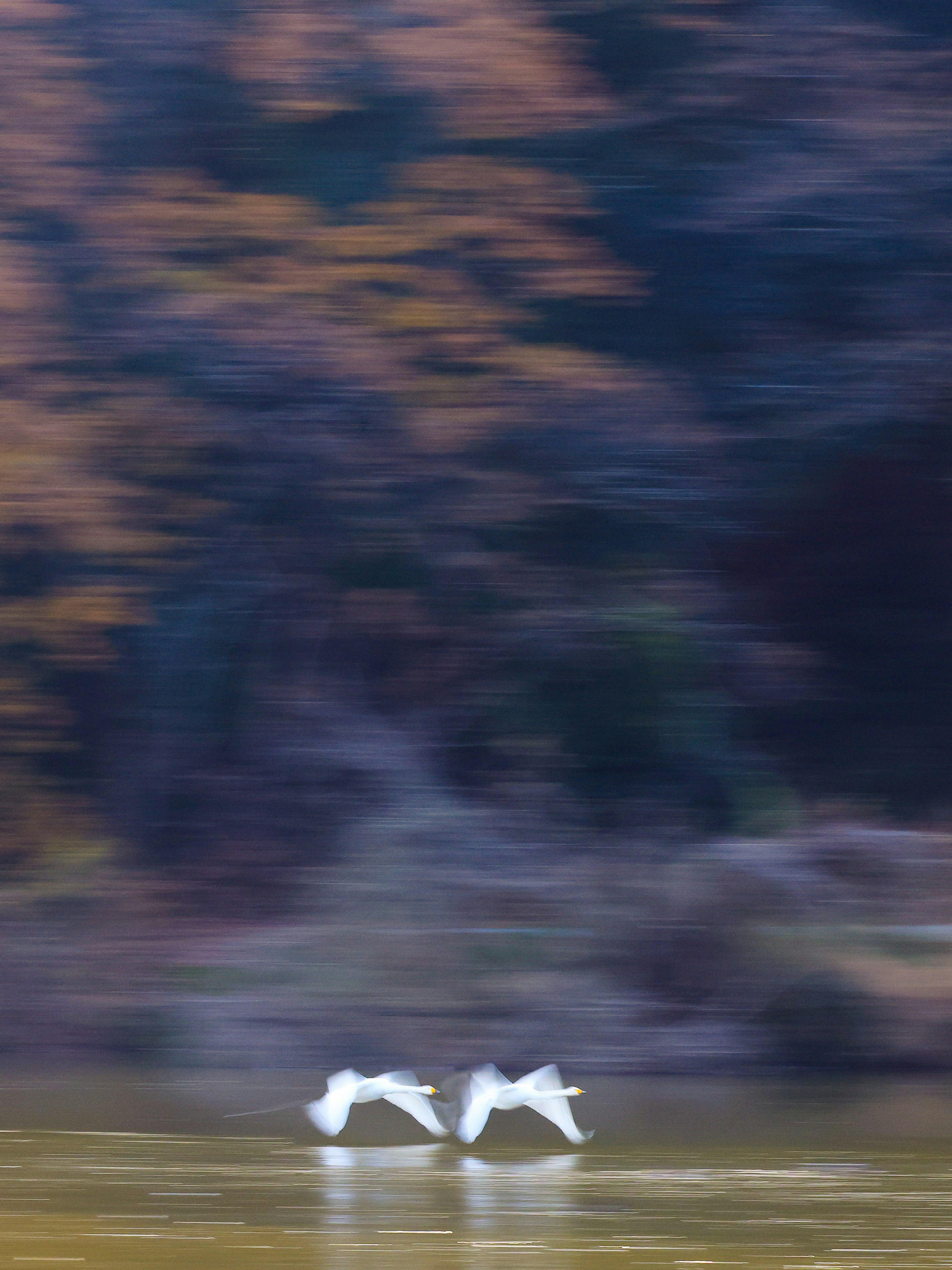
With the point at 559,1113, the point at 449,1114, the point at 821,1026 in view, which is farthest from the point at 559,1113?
the point at 821,1026

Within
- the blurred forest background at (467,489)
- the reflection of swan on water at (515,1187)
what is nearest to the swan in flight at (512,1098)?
the reflection of swan on water at (515,1187)

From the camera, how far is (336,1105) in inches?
251

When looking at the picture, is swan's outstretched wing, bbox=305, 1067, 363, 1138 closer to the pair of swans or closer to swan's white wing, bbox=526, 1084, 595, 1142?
the pair of swans

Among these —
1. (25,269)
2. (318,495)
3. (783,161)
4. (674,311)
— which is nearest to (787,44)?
(783,161)

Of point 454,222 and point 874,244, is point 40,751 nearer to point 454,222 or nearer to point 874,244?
point 454,222

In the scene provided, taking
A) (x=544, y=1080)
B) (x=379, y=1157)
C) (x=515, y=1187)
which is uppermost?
(x=544, y=1080)

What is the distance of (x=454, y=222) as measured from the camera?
8.40m

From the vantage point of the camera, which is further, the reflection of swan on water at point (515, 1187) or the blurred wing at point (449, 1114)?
the blurred wing at point (449, 1114)

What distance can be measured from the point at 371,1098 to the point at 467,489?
2.98 metres

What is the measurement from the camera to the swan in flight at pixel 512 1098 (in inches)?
241

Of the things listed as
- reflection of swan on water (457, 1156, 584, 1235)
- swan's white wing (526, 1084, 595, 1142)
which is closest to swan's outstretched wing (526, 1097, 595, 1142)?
swan's white wing (526, 1084, 595, 1142)

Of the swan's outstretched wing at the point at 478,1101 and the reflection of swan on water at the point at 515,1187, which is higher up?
the swan's outstretched wing at the point at 478,1101

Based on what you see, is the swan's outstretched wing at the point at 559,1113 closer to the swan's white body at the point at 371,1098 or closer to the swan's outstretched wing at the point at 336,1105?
the swan's white body at the point at 371,1098

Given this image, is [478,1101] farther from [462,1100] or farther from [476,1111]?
[462,1100]
